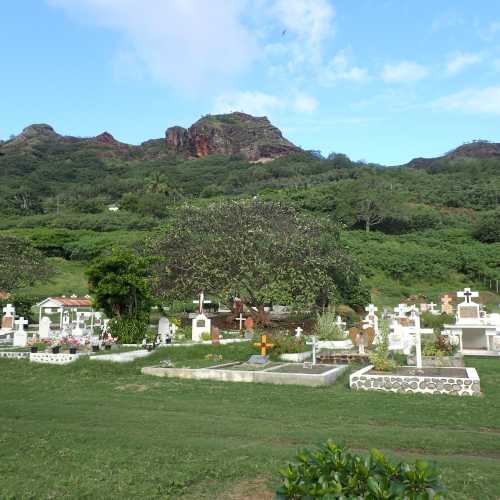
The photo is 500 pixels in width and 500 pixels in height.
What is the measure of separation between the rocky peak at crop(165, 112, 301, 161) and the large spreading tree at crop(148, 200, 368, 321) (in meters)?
102

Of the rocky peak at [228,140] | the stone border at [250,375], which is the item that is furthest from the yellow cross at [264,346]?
the rocky peak at [228,140]

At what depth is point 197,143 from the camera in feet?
447

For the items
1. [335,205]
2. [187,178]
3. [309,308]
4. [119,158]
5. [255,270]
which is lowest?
[309,308]

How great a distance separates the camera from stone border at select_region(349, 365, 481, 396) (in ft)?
35.5

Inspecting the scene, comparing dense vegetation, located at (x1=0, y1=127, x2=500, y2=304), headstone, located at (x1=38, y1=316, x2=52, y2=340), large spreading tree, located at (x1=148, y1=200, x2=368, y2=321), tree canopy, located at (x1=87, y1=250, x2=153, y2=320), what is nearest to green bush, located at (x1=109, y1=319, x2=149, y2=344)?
tree canopy, located at (x1=87, y1=250, x2=153, y2=320)

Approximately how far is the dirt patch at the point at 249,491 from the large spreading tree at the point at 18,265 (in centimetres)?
3546

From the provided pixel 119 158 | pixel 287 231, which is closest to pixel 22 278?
pixel 287 231

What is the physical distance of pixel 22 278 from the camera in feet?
130

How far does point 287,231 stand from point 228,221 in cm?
329

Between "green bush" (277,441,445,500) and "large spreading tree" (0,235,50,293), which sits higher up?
"large spreading tree" (0,235,50,293)

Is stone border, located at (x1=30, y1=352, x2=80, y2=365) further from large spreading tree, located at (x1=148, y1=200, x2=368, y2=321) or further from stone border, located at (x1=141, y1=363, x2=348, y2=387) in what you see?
large spreading tree, located at (x1=148, y1=200, x2=368, y2=321)

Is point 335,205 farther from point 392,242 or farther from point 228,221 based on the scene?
point 228,221

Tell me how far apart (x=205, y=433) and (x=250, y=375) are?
Answer: 5459 millimetres

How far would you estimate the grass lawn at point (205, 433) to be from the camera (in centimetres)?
506
